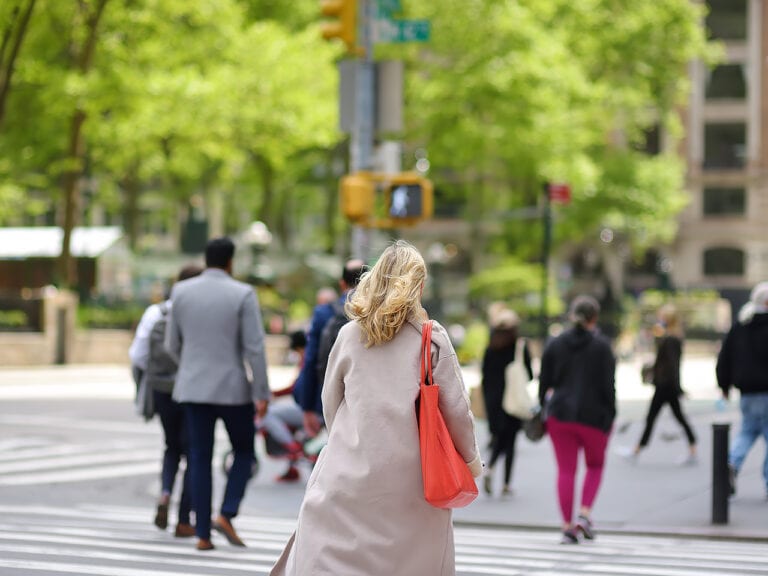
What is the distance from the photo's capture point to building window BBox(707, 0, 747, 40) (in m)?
76.1

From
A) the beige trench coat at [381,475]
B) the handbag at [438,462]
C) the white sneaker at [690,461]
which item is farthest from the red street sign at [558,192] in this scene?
the handbag at [438,462]

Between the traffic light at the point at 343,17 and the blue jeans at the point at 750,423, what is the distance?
4938 mm

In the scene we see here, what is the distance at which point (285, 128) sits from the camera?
1511 inches

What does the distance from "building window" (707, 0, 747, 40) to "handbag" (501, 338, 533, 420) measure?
6590cm

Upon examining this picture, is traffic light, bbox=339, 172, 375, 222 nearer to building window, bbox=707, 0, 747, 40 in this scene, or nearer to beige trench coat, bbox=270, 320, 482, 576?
beige trench coat, bbox=270, 320, 482, 576

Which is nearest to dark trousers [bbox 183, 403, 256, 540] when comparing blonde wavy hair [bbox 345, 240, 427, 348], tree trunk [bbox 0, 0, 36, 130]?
blonde wavy hair [bbox 345, 240, 427, 348]

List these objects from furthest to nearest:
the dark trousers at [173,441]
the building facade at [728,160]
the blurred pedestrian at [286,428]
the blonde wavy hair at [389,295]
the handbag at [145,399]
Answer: the building facade at [728,160] < the blurred pedestrian at [286,428] < the handbag at [145,399] < the dark trousers at [173,441] < the blonde wavy hair at [389,295]

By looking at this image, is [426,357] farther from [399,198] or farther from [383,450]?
[399,198]

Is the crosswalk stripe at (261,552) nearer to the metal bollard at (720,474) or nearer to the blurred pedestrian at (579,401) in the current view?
the blurred pedestrian at (579,401)

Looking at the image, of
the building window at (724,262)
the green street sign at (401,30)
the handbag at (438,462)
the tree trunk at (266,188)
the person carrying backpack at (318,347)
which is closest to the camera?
the handbag at (438,462)

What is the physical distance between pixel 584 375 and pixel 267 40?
101 ft

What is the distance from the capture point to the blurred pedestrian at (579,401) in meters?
10.1

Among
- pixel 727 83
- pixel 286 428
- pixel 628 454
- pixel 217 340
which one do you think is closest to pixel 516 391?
pixel 286 428

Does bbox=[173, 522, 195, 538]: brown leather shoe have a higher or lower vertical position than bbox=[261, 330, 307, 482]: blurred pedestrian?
lower
